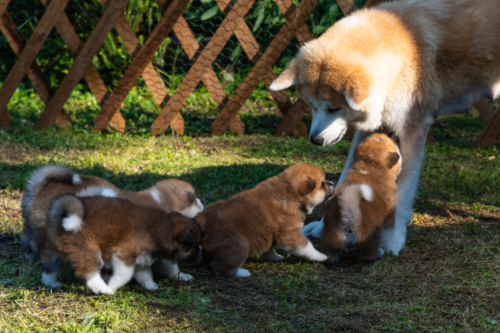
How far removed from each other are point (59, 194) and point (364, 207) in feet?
6.01

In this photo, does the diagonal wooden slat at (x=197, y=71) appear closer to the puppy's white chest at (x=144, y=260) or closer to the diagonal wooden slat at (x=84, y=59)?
the diagonal wooden slat at (x=84, y=59)

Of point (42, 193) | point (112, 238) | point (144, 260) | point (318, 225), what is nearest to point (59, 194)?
point (42, 193)

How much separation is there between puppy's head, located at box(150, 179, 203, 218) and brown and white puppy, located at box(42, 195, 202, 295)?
1.76 ft

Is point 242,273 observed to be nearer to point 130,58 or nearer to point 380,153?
point 380,153

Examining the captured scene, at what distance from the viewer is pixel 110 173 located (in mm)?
4723

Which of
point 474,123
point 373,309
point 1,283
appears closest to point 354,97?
point 373,309

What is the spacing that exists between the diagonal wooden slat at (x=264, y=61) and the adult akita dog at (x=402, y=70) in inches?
86.2

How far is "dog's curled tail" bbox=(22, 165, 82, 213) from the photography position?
298 cm

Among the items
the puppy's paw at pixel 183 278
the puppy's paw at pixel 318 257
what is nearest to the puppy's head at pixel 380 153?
the puppy's paw at pixel 318 257

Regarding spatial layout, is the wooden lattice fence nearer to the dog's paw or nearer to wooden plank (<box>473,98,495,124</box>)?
wooden plank (<box>473,98,495,124</box>)

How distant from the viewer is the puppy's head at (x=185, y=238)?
2.85 m

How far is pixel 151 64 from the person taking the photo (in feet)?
19.9

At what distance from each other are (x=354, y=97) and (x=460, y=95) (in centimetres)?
107

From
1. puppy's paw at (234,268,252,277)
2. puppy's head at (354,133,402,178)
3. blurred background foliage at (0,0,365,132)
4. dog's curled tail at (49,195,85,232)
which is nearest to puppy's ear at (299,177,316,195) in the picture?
puppy's head at (354,133,402,178)
